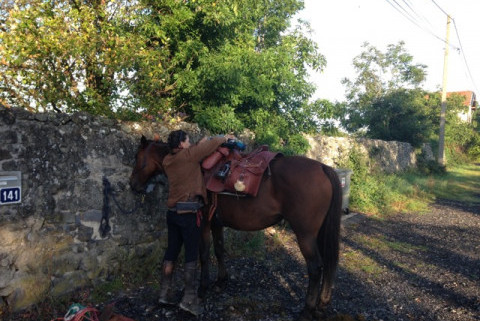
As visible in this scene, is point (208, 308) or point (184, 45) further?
point (184, 45)

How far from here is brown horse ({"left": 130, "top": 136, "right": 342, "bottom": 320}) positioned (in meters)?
4.15

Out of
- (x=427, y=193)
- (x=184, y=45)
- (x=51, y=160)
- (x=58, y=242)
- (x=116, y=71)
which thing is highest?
(x=184, y=45)

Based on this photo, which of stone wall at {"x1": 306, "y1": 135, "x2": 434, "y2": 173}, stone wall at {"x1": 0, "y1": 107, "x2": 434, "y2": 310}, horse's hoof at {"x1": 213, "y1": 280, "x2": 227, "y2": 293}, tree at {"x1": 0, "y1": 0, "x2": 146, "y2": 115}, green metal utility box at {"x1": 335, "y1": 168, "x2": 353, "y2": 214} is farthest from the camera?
stone wall at {"x1": 306, "y1": 135, "x2": 434, "y2": 173}

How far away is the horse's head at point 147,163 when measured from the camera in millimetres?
4578

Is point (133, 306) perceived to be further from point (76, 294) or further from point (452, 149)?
point (452, 149)

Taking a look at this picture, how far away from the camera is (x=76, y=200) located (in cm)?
440

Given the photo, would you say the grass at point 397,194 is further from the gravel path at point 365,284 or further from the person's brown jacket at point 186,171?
the person's brown jacket at point 186,171

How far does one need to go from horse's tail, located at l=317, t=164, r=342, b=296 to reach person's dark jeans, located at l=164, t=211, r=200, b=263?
Result: 1.49 metres

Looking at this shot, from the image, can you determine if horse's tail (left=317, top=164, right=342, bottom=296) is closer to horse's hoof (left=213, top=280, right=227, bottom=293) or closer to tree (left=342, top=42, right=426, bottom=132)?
horse's hoof (left=213, top=280, right=227, bottom=293)

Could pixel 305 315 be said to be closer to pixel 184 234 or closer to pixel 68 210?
pixel 184 234

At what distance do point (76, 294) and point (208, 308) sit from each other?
1.57 meters

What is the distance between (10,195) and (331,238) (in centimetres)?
349

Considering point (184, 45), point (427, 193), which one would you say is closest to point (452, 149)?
point (427, 193)

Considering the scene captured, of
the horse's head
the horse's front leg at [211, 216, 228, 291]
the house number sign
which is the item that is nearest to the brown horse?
the horse's head
